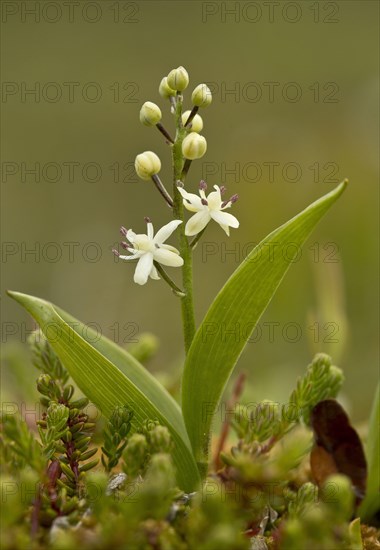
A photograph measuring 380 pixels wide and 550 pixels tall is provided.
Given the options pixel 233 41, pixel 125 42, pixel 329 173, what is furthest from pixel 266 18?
pixel 329 173

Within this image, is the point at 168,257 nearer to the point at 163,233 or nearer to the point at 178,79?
the point at 163,233

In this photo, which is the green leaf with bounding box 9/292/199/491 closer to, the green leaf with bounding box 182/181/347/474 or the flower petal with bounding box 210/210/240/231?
the green leaf with bounding box 182/181/347/474

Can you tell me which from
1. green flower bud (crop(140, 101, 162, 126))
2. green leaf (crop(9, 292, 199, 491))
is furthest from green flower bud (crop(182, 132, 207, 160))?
green leaf (crop(9, 292, 199, 491))

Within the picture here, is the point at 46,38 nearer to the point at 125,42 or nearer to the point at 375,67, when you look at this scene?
the point at 125,42

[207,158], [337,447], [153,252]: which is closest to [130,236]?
A: [153,252]

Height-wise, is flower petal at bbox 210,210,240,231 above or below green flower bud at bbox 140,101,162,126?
below

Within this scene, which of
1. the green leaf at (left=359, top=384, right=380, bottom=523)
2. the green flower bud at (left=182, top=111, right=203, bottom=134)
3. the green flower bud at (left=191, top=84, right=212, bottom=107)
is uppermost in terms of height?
the green flower bud at (left=191, top=84, right=212, bottom=107)

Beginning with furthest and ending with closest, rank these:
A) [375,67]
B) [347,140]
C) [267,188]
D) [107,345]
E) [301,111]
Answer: [375,67] < [301,111] < [347,140] < [267,188] < [107,345]

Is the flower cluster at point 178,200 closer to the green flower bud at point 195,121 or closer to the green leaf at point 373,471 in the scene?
the green flower bud at point 195,121
